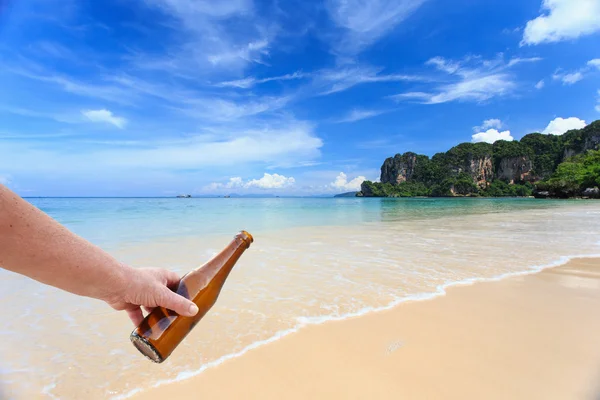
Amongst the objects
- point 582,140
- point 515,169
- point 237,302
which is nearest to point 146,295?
point 237,302

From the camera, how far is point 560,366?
202 centimetres

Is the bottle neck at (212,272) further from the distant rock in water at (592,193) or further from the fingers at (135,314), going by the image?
the distant rock in water at (592,193)

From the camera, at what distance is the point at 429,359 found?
2.12 m

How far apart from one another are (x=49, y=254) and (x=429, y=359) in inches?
90.8

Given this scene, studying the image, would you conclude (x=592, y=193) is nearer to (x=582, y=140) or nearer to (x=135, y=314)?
(x=582, y=140)

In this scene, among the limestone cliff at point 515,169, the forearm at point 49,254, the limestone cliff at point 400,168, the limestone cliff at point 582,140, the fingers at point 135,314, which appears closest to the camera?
the forearm at point 49,254

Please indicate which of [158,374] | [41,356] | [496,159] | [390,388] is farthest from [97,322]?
[496,159]

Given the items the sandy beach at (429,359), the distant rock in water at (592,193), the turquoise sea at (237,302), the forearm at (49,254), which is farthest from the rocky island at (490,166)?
the forearm at (49,254)

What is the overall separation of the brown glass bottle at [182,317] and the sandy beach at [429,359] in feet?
3.53

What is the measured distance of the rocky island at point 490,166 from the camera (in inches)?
4099

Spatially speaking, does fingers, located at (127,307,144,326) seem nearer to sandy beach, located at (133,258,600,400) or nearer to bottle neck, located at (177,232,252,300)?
bottle neck, located at (177,232,252,300)

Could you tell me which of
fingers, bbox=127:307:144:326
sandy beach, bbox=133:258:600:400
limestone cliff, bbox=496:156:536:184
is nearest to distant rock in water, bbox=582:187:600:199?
limestone cliff, bbox=496:156:536:184

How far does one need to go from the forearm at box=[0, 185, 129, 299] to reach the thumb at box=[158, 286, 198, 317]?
130mm

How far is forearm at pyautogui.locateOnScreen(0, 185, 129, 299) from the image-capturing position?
684 mm
